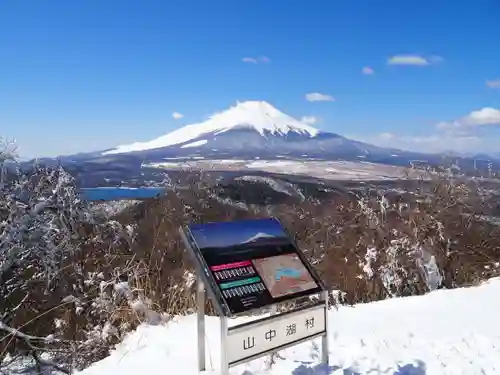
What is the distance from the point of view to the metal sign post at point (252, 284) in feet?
11.6

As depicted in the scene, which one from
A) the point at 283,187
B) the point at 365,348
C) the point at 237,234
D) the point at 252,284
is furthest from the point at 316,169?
the point at 252,284

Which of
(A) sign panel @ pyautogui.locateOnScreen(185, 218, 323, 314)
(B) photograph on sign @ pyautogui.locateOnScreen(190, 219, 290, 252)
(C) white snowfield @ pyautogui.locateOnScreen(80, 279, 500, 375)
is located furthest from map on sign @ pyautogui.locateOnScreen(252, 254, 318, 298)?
(C) white snowfield @ pyautogui.locateOnScreen(80, 279, 500, 375)

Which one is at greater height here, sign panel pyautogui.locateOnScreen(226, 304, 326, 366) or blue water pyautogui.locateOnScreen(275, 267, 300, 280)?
blue water pyautogui.locateOnScreen(275, 267, 300, 280)

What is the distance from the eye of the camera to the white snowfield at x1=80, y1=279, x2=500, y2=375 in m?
4.24

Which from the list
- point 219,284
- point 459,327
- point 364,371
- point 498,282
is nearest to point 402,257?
point 498,282

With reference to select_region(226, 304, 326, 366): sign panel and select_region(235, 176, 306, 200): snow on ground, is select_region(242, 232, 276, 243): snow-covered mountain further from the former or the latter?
select_region(235, 176, 306, 200): snow on ground

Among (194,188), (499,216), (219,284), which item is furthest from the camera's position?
(194,188)

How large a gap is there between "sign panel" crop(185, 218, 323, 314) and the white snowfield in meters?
0.66

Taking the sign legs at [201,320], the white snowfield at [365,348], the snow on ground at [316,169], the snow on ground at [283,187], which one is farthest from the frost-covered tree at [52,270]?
the snow on ground at [283,187]

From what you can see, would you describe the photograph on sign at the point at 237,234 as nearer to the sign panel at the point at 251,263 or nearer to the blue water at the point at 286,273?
the sign panel at the point at 251,263

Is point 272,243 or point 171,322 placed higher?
point 272,243

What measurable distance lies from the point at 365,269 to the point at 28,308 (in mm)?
6521

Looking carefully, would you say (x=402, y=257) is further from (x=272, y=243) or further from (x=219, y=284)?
(x=219, y=284)

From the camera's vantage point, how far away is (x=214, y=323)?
570 centimetres
